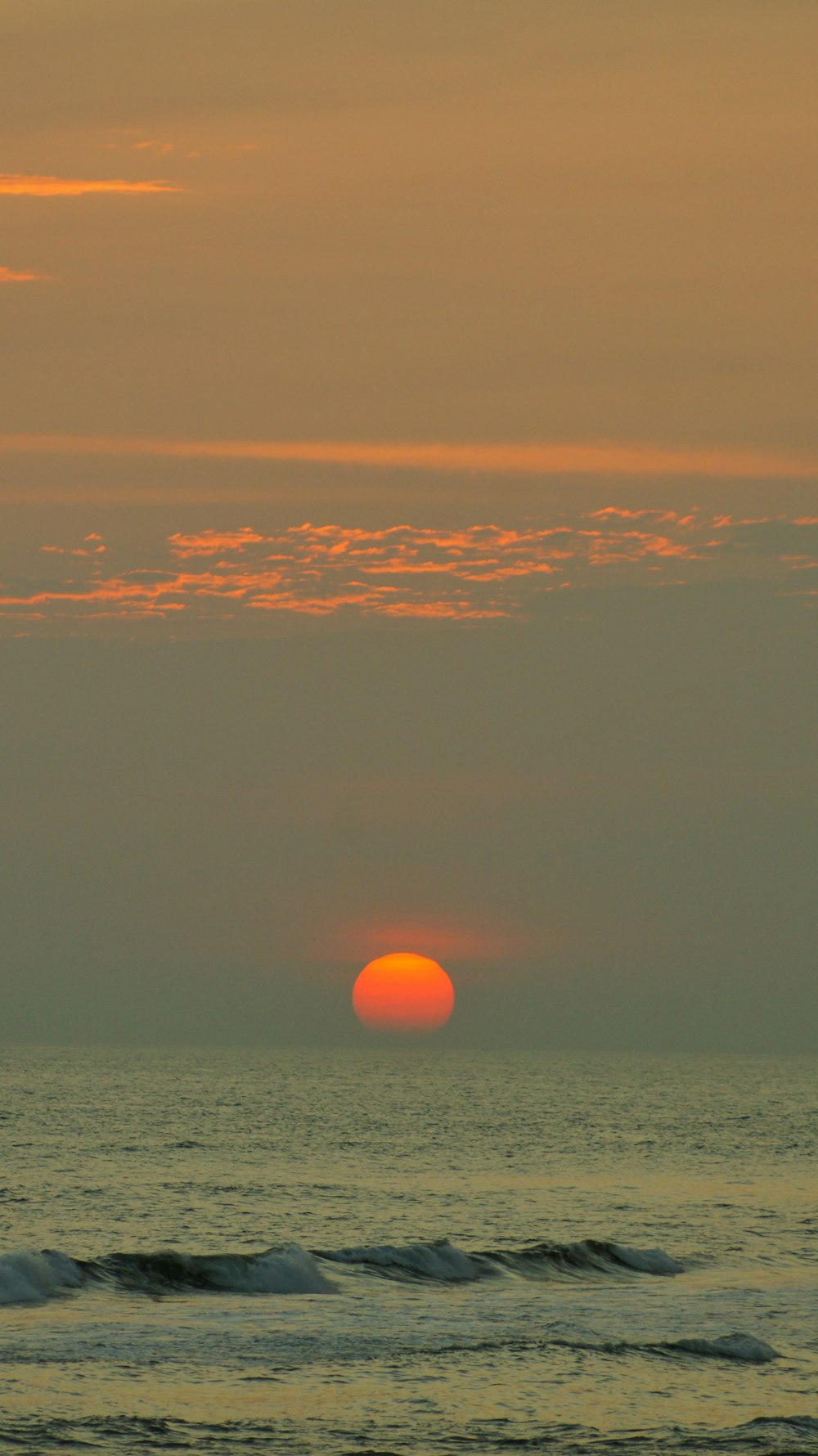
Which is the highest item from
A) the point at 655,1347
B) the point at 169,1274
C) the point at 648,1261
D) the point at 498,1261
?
the point at 169,1274

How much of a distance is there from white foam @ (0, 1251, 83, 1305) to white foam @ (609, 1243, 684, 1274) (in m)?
15.0

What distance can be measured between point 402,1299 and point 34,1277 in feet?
26.8

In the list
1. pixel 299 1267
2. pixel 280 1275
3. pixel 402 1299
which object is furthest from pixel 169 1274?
pixel 402 1299

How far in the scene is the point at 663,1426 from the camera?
23938 millimetres

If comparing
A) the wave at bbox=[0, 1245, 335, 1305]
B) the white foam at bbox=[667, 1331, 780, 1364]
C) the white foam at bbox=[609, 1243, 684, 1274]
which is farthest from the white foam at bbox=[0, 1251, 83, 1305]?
the white foam at bbox=[609, 1243, 684, 1274]

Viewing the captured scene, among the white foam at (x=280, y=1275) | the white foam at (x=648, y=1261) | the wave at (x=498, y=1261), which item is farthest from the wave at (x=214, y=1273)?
the white foam at (x=648, y=1261)

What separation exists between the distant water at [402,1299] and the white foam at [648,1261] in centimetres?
12

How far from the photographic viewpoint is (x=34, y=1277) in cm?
3484

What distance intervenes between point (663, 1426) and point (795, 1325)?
10.1 meters

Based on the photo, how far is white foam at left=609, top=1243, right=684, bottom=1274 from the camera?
42188 millimetres

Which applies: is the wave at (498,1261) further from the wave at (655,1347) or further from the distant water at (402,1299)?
the wave at (655,1347)

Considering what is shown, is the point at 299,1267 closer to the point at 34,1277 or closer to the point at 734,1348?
the point at 34,1277

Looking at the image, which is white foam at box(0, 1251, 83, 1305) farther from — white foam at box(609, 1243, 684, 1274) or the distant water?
white foam at box(609, 1243, 684, 1274)

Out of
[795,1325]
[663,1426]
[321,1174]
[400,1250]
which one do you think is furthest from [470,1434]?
[321,1174]
